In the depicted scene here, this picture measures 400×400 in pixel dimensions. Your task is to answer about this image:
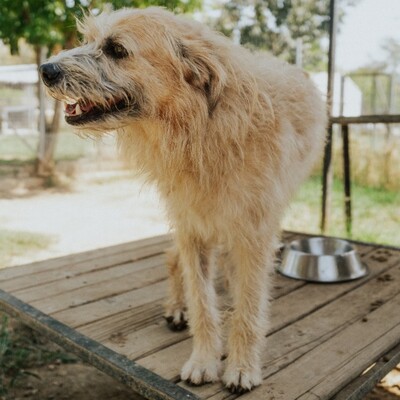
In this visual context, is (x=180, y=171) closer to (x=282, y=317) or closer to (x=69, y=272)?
(x=282, y=317)

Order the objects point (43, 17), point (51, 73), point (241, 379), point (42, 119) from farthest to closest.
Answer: point (42, 119)
point (43, 17)
point (241, 379)
point (51, 73)

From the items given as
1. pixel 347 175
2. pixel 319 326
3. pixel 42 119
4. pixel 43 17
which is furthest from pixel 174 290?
pixel 42 119

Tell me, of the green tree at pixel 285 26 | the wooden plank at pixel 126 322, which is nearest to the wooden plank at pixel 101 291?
the wooden plank at pixel 126 322

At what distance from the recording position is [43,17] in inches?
265

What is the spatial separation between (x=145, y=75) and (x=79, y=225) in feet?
16.3

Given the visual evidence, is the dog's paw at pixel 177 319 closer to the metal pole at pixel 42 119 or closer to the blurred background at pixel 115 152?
the blurred background at pixel 115 152

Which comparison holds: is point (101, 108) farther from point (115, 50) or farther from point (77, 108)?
point (115, 50)

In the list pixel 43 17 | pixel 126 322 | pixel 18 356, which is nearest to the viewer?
pixel 126 322

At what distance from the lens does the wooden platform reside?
6.91 feet

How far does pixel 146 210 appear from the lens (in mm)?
7602

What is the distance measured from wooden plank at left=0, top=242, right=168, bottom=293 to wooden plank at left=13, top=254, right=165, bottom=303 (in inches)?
2.2

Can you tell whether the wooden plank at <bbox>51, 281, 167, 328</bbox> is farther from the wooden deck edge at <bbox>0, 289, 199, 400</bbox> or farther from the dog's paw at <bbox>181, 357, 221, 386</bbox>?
the dog's paw at <bbox>181, 357, 221, 386</bbox>

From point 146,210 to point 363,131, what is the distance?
11.2 feet

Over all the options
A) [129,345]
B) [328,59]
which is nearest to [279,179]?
[129,345]
